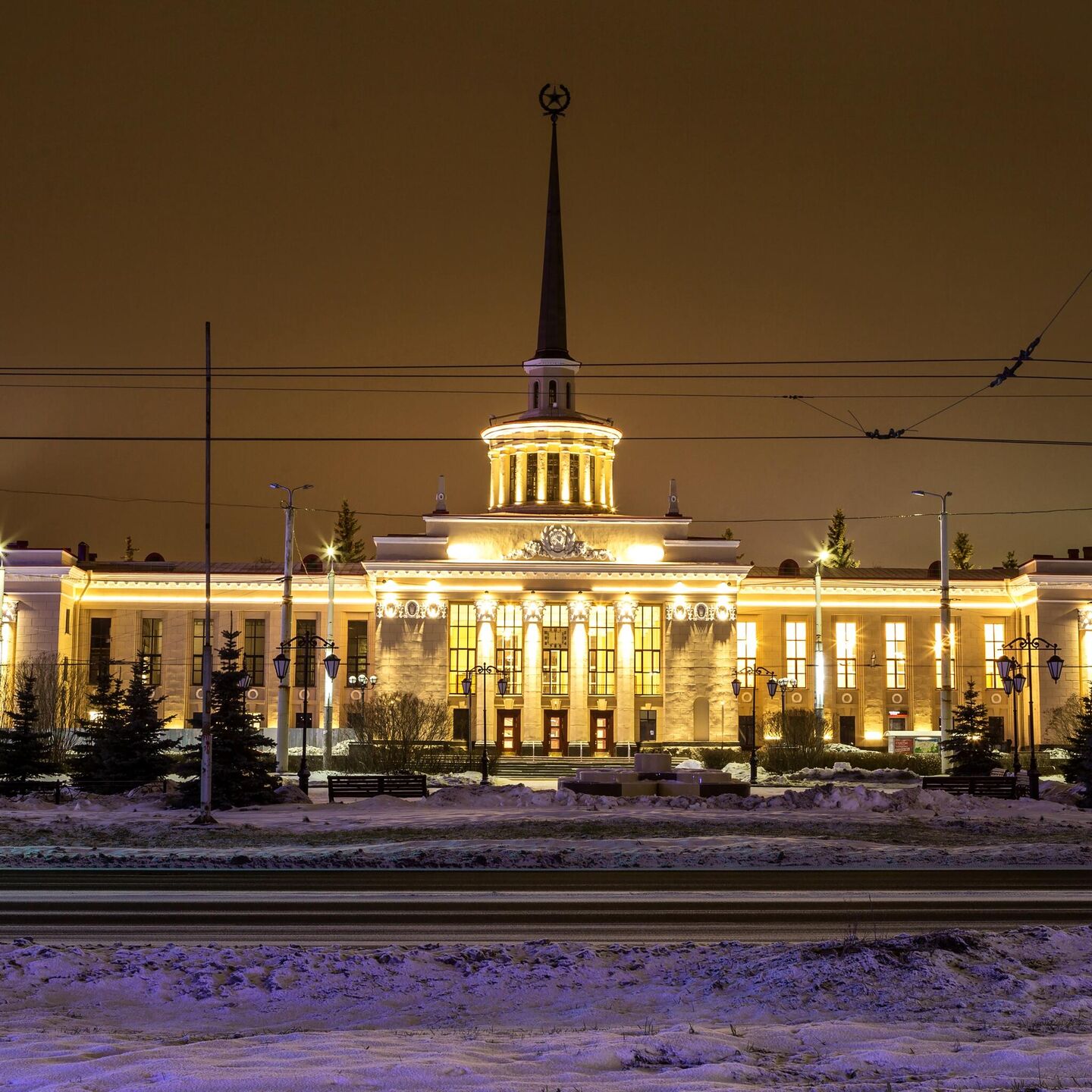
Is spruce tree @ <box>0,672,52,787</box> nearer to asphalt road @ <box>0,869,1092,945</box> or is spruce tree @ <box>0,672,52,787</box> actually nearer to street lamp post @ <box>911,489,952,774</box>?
asphalt road @ <box>0,869,1092,945</box>

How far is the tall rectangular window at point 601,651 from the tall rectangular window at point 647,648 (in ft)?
4.33

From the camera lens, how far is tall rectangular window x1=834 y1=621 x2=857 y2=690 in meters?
89.1

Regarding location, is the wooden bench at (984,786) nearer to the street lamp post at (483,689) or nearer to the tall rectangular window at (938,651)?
the street lamp post at (483,689)

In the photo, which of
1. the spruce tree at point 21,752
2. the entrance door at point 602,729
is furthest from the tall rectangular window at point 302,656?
the spruce tree at point 21,752

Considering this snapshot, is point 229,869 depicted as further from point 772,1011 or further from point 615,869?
point 772,1011

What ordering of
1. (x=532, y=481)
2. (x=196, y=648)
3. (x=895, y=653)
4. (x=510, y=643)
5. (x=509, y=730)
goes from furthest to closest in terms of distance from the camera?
(x=532, y=481) → (x=895, y=653) → (x=196, y=648) → (x=510, y=643) → (x=509, y=730)

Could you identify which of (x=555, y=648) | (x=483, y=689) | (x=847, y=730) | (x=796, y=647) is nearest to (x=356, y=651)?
(x=483, y=689)

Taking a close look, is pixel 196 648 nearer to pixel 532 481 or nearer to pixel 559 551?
pixel 559 551

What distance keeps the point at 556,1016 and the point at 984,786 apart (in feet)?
110

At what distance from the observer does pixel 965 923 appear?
61.7ft

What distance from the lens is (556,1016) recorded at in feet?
45.3

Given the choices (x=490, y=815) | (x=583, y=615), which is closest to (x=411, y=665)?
(x=583, y=615)

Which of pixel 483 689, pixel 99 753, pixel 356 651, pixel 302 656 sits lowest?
pixel 99 753

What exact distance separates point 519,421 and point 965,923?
7411 cm
